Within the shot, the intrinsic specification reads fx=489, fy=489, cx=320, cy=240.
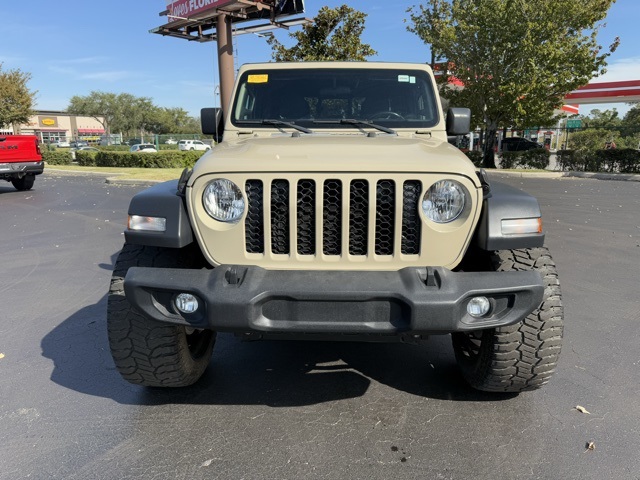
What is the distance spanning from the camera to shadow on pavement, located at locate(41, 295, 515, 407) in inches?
116

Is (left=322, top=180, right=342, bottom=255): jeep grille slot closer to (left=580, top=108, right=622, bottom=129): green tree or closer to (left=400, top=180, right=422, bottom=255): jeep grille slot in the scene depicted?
(left=400, top=180, right=422, bottom=255): jeep grille slot

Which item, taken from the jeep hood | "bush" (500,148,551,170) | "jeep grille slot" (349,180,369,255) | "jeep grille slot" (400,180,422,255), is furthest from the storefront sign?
"jeep grille slot" (400,180,422,255)

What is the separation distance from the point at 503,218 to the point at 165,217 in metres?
1.64

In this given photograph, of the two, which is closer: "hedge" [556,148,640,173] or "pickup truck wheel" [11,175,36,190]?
"pickup truck wheel" [11,175,36,190]

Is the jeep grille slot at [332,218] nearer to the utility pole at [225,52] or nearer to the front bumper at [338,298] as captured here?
the front bumper at [338,298]

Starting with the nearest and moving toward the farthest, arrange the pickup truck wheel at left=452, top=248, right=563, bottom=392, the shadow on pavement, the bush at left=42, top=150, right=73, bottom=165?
the pickup truck wheel at left=452, top=248, right=563, bottom=392 → the shadow on pavement → the bush at left=42, top=150, right=73, bottom=165

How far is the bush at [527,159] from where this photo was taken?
70.8 ft

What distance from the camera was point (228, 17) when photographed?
18.0m

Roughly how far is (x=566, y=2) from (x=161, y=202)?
20257 millimetres

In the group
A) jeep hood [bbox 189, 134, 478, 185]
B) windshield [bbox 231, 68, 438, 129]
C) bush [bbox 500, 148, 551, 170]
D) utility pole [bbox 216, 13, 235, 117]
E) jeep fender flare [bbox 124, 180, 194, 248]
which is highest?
utility pole [bbox 216, 13, 235, 117]

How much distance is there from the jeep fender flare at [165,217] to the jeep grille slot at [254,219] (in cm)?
30

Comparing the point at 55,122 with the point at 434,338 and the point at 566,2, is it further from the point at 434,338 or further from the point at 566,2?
the point at 434,338

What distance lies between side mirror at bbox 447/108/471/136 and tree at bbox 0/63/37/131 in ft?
105

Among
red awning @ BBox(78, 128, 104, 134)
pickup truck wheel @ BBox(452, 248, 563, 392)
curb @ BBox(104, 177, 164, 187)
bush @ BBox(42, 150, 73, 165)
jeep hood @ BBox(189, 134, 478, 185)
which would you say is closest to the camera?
jeep hood @ BBox(189, 134, 478, 185)
